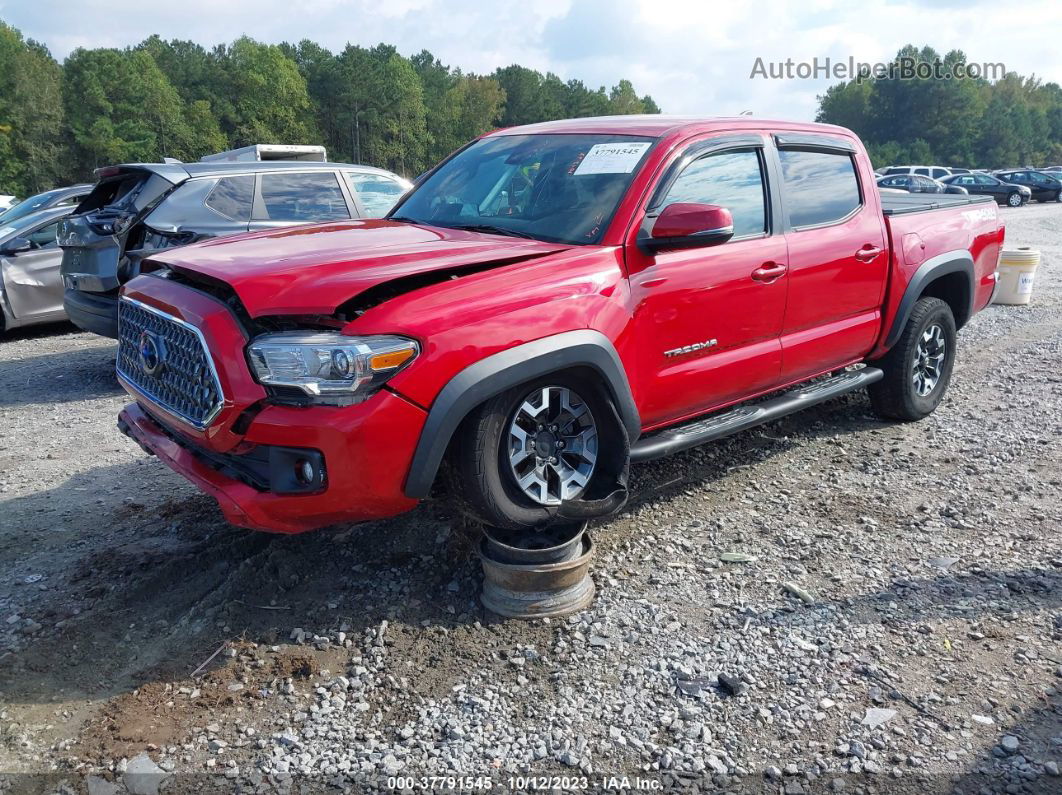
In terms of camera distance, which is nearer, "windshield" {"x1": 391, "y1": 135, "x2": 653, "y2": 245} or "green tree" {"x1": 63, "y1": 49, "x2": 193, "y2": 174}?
"windshield" {"x1": 391, "y1": 135, "x2": 653, "y2": 245}

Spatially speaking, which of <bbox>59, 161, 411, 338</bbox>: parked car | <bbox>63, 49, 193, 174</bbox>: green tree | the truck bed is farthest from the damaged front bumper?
<bbox>63, 49, 193, 174</bbox>: green tree

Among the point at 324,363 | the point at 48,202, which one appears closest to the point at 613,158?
the point at 324,363

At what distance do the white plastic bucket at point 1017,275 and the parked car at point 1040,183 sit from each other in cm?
3139

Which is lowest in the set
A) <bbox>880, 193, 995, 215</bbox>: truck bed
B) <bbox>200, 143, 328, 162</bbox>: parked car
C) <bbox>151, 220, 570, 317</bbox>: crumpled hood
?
<bbox>151, 220, 570, 317</bbox>: crumpled hood

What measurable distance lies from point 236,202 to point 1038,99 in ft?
438

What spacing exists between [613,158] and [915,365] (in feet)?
9.65

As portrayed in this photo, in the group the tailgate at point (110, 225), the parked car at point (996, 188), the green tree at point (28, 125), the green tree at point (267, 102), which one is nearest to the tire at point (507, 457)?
the tailgate at point (110, 225)

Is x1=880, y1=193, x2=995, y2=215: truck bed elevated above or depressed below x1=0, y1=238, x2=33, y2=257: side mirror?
above

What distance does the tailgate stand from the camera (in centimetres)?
672

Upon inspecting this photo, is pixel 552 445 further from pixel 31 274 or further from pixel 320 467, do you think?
pixel 31 274

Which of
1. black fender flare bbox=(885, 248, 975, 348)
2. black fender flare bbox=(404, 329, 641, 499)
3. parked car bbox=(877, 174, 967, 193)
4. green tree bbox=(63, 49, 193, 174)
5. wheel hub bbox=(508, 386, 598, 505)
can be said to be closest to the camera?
black fender flare bbox=(404, 329, 641, 499)

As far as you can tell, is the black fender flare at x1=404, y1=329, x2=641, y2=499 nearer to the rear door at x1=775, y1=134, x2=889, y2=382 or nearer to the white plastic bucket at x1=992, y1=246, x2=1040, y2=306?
the rear door at x1=775, y1=134, x2=889, y2=382

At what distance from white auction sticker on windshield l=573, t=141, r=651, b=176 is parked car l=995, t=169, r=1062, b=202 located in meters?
39.8

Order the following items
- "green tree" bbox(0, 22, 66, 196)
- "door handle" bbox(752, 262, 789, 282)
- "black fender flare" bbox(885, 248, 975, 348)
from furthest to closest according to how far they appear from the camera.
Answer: "green tree" bbox(0, 22, 66, 196) < "black fender flare" bbox(885, 248, 975, 348) < "door handle" bbox(752, 262, 789, 282)
